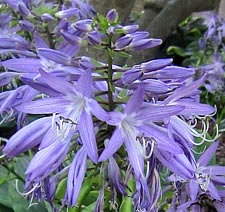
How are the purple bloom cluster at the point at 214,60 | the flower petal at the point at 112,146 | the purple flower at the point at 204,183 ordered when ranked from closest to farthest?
the flower petal at the point at 112,146 < the purple flower at the point at 204,183 < the purple bloom cluster at the point at 214,60

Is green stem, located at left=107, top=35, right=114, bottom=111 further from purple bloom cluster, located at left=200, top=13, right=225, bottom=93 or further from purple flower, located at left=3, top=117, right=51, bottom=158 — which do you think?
purple bloom cluster, located at left=200, top=13, right=225, bottom=93

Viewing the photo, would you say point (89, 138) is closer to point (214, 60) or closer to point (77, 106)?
point (77, 106)

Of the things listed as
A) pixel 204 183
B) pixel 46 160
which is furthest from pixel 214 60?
pixel 46 160

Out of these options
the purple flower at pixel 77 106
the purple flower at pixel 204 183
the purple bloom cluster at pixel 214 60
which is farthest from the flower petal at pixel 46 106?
the purple bloom cluster at pixel 214 60

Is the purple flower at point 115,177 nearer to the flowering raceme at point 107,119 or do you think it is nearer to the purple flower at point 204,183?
the flowering raceme at point 107,119

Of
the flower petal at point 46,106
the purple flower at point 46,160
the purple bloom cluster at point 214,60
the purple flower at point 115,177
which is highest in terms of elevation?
the flower petal at point 46,106

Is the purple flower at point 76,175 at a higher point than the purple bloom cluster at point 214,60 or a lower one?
higher

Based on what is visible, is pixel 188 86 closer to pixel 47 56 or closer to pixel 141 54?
pixel 47 56

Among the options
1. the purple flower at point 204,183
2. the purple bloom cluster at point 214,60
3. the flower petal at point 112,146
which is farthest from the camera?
the purple bloom cluster at point 214,60

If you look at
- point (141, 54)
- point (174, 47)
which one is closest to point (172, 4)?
point (141, 54)
